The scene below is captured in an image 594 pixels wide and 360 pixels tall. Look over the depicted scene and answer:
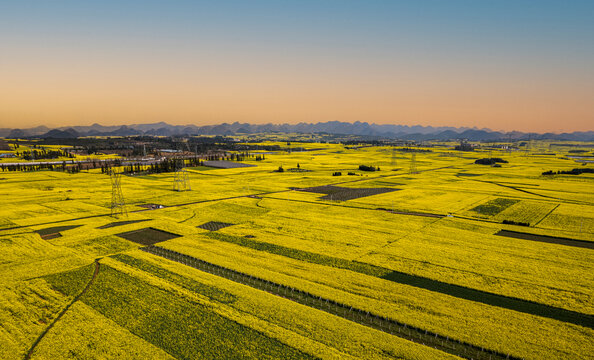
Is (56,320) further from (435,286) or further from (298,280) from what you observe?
(435,286)

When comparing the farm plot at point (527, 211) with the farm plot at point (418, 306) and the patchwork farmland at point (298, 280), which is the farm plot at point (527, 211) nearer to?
the patchwork farmland at point (298, 280)

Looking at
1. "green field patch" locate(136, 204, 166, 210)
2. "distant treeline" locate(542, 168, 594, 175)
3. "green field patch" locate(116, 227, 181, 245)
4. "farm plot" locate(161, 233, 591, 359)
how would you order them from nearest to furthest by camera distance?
1. "farm plot" locate(161, 233, 591, 359)
2. "green field patch" locate(116, 227, 181, 245)
3. "green field patch" locate(136, 204, 166, 210)
4. "distant treeline" locate(542, 168, 594, 175)

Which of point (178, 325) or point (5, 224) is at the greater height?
point (5, 224)

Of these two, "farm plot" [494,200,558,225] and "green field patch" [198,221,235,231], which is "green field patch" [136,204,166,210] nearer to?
"green field patch" [198,221,235,231]

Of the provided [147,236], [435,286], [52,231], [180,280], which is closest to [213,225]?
[147,236]

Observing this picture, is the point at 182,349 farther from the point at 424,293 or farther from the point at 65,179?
the point at 65,179

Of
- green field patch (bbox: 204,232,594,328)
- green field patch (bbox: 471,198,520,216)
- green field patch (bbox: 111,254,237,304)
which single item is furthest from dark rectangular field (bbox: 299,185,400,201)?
green field patch (bbox: 111,254,237,304)

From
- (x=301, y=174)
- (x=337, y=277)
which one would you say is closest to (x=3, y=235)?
(x=337, y=277)
